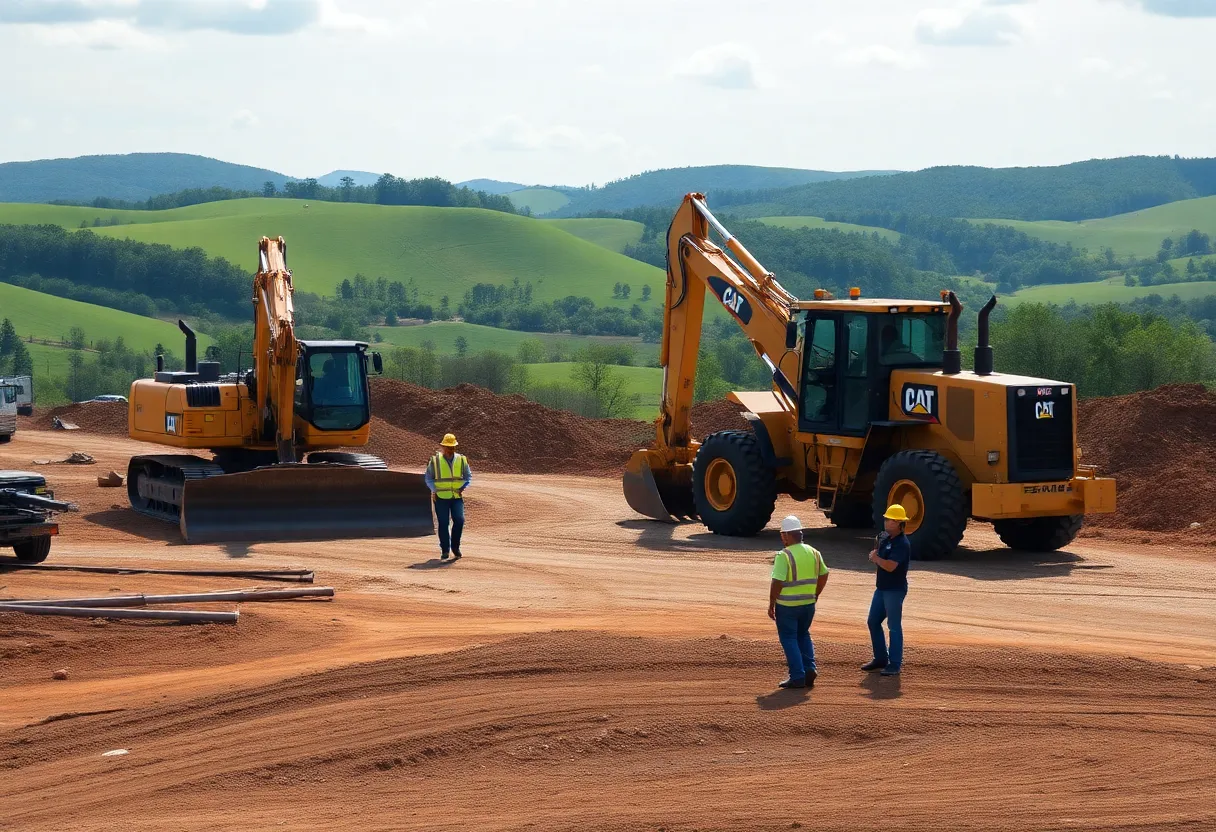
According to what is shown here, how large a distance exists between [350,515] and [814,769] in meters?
13.0

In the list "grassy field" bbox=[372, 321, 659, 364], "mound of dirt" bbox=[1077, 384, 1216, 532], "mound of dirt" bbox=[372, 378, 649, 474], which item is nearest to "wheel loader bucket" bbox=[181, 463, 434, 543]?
"mound of dirt" bbox=[1077, 384, 1216, 532]

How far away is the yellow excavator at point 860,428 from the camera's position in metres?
19.2

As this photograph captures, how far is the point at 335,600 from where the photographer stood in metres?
17.1

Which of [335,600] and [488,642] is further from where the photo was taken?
[335,600]

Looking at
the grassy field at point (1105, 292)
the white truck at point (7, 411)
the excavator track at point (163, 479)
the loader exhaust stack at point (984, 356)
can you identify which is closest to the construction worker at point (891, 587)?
the loader exhaust stack at point (984, 356)

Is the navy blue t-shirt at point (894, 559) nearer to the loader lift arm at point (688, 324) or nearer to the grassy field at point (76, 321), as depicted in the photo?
the loader lift arm at point (688, 324)

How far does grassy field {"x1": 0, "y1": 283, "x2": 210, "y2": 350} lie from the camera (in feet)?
374

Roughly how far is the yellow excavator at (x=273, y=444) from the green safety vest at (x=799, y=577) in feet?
36.6

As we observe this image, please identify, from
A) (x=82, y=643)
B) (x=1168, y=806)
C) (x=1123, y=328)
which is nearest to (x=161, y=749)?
(x=82, y=643)

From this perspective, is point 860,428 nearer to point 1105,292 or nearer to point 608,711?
point 608,711

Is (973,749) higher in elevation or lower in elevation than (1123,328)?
lower

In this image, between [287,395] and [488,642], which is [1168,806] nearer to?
[488,642]

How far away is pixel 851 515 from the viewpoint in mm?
22547

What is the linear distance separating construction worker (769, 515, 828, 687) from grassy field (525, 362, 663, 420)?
60.8 meters
